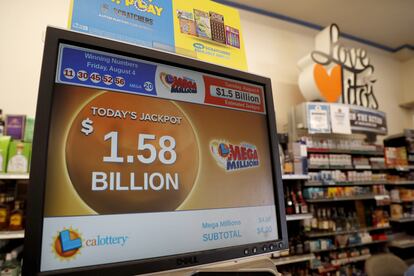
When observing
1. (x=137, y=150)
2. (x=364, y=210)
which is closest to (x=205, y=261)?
(x=137, y=150)

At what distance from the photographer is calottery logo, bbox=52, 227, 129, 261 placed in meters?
0.48

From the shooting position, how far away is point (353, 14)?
388 centimetres

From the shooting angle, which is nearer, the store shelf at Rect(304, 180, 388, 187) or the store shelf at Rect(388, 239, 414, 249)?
the store shelf at Rect(304, 180, 388, 187)

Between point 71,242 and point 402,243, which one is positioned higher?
point 71,242

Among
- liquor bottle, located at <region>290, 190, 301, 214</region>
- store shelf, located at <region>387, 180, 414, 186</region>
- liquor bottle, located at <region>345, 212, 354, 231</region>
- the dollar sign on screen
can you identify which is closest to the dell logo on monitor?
the dollar sign on screen

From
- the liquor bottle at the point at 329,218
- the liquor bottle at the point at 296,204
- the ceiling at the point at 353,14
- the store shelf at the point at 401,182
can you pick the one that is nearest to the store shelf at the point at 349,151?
the store shelf at the point at 401,182

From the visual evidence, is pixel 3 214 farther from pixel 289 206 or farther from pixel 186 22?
pixel 289 206

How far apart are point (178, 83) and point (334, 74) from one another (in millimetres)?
3209

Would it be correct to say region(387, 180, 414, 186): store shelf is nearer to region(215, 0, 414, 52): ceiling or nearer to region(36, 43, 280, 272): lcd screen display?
region(215, 0, 414, 52): ceiling

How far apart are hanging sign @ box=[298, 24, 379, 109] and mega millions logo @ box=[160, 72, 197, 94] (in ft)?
9.32

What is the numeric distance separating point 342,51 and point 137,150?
3.75m

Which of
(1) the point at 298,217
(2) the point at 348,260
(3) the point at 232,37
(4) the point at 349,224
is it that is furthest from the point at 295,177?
(3) the point at 232,37

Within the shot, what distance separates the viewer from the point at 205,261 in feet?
1.95

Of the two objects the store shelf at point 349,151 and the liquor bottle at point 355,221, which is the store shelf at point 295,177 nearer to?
the store shelf at point 349,151
